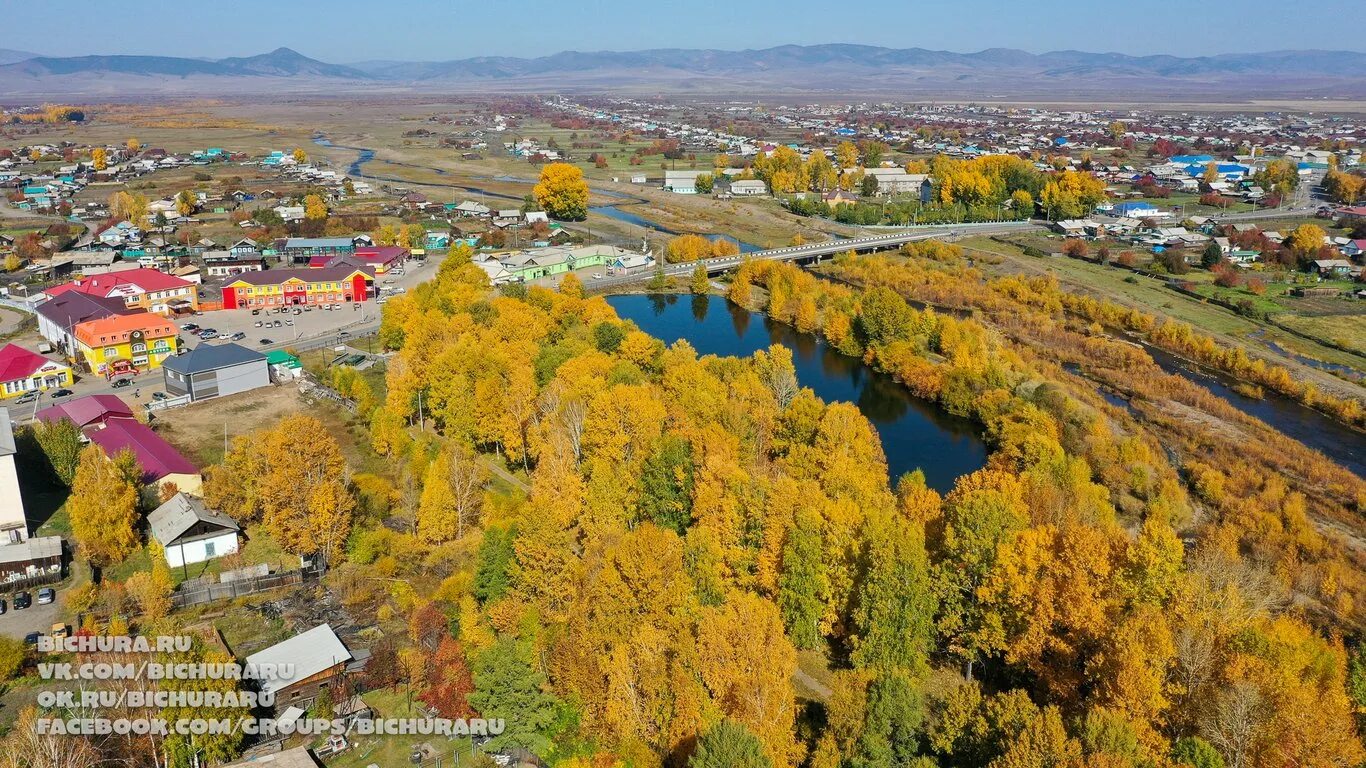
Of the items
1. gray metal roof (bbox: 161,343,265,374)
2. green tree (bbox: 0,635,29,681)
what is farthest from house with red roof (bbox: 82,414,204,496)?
green tree (bbox: 0,635,29,681)

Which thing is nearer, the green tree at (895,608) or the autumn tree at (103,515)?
the green tree at (895,608)

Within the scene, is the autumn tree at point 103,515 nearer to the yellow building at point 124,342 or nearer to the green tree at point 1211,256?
the yellow building at point 124,342

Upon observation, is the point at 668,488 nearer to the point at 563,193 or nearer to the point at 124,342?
the point at 124,342

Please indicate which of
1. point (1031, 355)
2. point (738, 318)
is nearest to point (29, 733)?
point (1031, 355)

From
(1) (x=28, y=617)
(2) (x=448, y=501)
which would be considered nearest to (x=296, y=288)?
(2) (x=448, y=501)

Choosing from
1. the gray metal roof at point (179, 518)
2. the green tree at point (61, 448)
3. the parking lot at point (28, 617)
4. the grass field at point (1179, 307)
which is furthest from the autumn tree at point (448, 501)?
the grass field at point (1179, 307)

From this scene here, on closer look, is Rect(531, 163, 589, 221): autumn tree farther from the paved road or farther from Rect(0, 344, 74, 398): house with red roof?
Rect(0, 344, 74, 398): house with red roof
